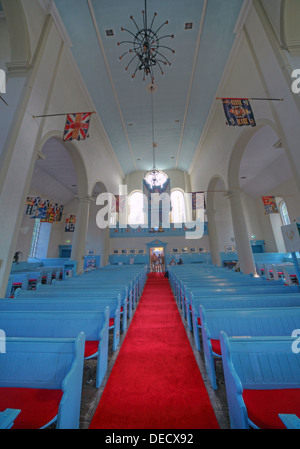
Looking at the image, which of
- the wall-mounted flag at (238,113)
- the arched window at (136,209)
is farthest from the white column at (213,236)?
the wall-mounted flag at (238,113)

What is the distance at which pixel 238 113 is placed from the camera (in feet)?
14.8

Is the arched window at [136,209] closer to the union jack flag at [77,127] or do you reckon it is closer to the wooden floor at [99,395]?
the union jack flag at [77,127]

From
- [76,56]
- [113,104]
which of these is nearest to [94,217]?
[113,104]

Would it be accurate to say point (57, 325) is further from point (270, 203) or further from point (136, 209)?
point (136, 209)

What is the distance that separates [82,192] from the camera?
8.27 m

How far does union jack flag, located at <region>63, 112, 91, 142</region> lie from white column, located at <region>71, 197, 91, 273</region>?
11.5ft

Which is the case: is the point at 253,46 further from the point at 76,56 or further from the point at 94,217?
the point at 94,217

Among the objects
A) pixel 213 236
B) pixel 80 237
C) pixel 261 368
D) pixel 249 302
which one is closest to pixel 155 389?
pixel 261 368

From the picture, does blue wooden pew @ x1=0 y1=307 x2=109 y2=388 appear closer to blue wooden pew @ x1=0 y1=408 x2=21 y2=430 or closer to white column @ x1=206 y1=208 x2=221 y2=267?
blue wooden pew @ x1=0 y1=408 x2=21 y2=430

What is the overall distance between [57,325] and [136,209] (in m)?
14.2

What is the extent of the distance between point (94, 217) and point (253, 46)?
1364 centimetres

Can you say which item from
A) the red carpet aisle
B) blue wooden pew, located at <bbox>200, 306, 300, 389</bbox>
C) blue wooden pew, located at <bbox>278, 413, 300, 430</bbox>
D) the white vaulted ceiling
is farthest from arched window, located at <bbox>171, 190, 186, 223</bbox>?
blue wooden pew, located at <bbox>278, 413, 300, 430</bbox>

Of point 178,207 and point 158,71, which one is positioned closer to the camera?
point 158,71

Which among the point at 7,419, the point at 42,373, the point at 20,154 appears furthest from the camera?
the point at 20,154
